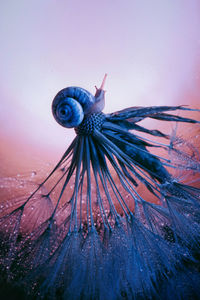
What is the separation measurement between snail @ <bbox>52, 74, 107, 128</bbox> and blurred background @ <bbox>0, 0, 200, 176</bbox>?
3.01ft

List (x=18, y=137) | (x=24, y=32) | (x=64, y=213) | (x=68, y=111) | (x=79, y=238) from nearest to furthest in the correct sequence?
(x=68, y=111) → (x=79, y=238) → (x=64, y=213) → (x=24, y=32) → (x=18, y=137)

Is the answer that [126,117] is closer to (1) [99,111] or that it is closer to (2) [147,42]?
(1) [99,111]

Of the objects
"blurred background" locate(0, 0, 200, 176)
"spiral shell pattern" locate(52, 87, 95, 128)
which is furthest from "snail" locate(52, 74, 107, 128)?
"blurred background" locate(0, 0, 200, 176)

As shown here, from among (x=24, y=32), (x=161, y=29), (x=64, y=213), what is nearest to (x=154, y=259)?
(x=64, y=213)

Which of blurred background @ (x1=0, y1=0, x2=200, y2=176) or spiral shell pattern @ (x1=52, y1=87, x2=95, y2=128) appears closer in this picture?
spiral shell pattern @ (x1=52, y1=87, x2=95, y2=128)

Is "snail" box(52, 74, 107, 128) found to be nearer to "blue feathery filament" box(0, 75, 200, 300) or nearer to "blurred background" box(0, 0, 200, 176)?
"blue feathery filament" box(0, 75, 200, 300)

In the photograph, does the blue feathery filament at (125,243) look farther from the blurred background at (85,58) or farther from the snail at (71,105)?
the blurred background at (85,58)

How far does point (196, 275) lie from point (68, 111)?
1273 millimetres

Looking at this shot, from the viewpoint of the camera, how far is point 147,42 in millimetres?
1565

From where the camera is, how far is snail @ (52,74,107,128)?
2.48 ft

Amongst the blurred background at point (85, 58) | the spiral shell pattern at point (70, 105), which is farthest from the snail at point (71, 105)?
the blurred background at point (85, 58)

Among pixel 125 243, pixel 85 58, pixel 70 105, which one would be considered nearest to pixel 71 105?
pixel 70 105

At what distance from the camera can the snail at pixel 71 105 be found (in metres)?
0.76


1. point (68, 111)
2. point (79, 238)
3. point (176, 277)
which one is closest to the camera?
point (68, 111)
